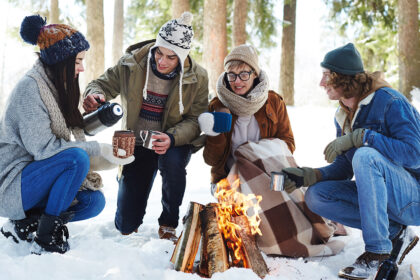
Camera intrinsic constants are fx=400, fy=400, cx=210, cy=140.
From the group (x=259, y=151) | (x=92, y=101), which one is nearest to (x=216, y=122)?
(x=259, y=151)

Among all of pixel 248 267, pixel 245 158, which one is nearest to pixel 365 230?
pixel 248 267

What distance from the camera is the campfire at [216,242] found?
2.33 metres

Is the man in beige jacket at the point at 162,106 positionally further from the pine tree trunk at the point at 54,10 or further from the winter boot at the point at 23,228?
the pine tree trunk at the point at 54,10

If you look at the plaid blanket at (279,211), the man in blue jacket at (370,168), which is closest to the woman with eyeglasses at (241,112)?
the plaid blanket at (279,211)

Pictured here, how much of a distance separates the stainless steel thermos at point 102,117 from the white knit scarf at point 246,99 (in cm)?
83

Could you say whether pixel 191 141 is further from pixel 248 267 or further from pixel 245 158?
pixel 248 267

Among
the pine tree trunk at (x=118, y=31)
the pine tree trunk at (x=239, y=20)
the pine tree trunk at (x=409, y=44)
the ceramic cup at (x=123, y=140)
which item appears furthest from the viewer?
the pine tree trunk at (x=118, y=31)

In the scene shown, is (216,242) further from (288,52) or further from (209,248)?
(288,52)

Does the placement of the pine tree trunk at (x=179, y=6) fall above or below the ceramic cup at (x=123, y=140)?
above

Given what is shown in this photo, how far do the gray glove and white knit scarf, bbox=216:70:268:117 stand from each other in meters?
0.64

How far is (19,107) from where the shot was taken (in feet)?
7.77

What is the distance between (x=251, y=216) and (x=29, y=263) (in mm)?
1455

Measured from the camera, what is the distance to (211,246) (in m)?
2.34

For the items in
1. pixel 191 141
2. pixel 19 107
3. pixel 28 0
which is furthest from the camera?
pixel 28 0
